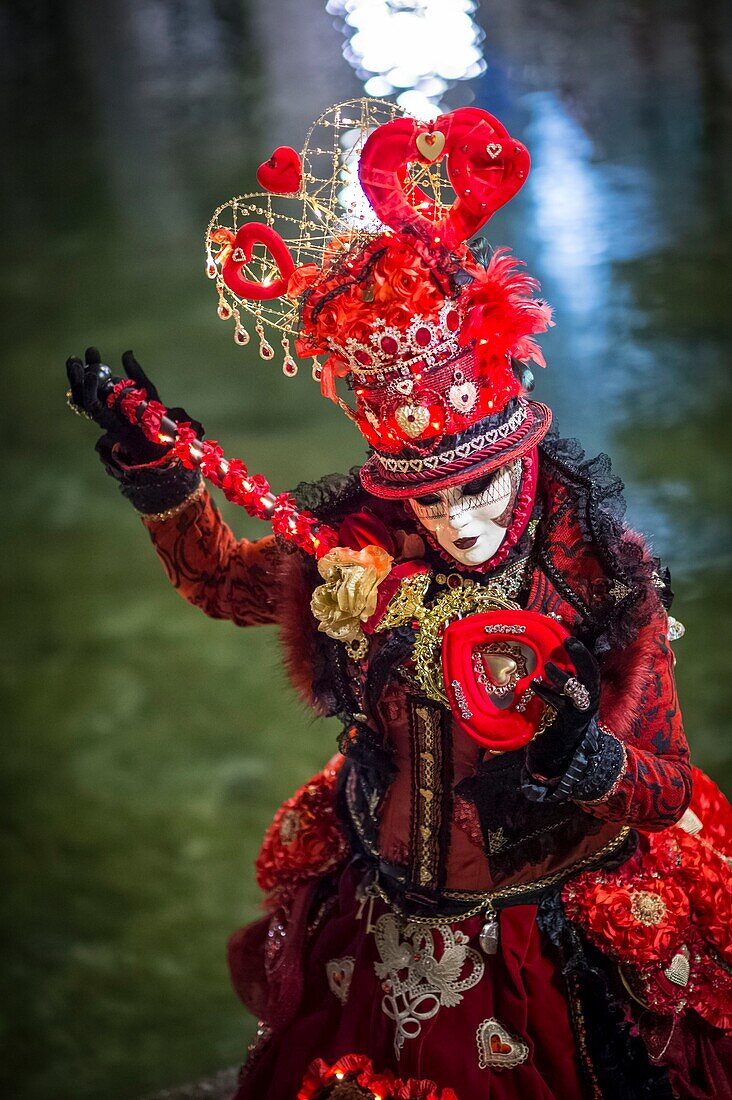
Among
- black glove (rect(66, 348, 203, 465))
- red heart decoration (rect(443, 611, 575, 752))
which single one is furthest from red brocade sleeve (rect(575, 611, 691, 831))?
black glove (rect(66, 348, 203, 465))

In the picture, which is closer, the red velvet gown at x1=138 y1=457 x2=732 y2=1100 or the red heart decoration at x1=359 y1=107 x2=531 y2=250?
the red heart decoration at x1=359 y1=107 x2=531 y2=250

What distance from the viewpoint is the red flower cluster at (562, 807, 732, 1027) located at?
163 cm

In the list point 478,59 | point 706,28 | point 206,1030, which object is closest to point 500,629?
point 206,1030

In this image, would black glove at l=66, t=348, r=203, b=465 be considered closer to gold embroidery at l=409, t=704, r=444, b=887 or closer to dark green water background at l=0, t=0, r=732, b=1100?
gold embroidery at l=409, t=704, r=444, b=887

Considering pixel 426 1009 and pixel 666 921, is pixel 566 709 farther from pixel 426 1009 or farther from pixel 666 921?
pixel 426 1009

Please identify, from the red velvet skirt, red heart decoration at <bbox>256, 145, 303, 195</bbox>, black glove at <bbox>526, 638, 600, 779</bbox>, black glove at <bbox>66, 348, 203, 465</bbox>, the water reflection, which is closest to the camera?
black glove at <bbox>526, 638, 600, 779</bbox>

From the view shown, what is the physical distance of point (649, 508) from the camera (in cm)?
314

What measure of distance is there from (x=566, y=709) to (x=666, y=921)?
432 mm

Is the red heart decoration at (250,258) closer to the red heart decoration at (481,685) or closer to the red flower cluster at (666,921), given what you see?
the red heart decoration at (481,685)

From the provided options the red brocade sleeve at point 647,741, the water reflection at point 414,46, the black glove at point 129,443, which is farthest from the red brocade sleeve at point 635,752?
the water reflection at point 414,46

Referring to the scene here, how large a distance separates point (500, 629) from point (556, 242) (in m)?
1.89

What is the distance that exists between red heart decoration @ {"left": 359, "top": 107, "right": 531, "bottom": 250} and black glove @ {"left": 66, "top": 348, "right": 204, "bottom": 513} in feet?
1.53

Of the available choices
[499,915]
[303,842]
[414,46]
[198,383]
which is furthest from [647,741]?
[198,383]

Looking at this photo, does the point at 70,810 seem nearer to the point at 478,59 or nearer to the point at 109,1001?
the point at 109,1001
